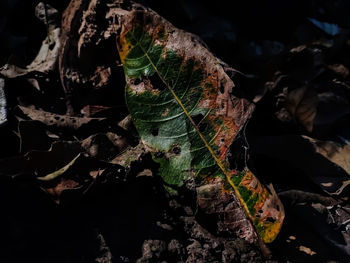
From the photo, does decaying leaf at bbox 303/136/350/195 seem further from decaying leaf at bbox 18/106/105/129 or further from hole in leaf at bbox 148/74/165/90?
decaying leaf at bbox 18/106/105/129

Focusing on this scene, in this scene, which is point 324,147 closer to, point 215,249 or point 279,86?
point 279,86

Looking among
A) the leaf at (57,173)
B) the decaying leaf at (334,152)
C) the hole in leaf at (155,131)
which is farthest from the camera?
the decaying leaf at (334,152)

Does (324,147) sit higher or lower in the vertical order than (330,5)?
lower

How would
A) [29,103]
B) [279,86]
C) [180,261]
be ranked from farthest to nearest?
1. [279,86]
2. [29,103]
3. [180,261]

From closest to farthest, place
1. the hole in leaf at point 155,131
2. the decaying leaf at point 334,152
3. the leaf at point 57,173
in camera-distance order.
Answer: the leaf at point 57,173 → the hole in leaf at point 155,131 → the decaying leaf at point 334,152

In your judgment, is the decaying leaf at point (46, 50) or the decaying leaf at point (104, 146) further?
the decaying leaf at point (46, 50)

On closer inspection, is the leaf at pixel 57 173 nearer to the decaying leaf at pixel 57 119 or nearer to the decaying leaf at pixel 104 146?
the decaying leaf at pixel 104 146

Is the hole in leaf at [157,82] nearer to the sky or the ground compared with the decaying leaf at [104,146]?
nearer to the sky

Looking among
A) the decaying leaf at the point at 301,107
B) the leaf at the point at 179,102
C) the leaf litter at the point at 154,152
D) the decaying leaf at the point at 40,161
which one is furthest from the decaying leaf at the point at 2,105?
the decaying leaf at the point at 301,107

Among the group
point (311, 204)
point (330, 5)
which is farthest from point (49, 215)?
point (330, 5)
